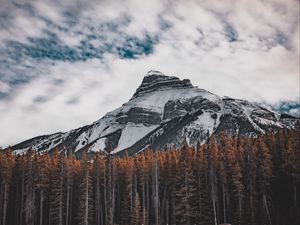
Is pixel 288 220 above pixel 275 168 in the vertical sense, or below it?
below

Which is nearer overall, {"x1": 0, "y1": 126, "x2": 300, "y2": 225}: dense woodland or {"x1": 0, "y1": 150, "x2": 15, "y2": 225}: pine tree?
{"x1": 0, "y1": 126, "x2": 300, "y2": 225}: dense woodland

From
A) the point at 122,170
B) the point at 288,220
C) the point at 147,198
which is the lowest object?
the point at 288,220

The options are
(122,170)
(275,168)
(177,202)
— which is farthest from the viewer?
(122,170)

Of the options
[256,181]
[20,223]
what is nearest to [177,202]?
[256,181]

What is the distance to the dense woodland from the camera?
6569cm

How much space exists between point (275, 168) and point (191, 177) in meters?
15.9

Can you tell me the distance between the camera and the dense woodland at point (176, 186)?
65.7m

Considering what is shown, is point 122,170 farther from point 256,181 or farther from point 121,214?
point 256,181

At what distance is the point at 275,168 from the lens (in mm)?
67688

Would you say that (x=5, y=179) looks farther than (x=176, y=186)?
No

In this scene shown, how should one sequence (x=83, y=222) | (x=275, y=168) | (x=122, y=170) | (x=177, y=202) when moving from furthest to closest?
1. (x=122, y=170)
2. (x=177, y=202)
3. (x=83, y=222)
4. (x=275, y=168)

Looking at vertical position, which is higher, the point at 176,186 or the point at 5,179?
the point at 5,179

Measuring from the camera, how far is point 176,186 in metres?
77.6

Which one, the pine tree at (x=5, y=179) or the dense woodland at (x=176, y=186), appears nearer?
the dense woodland at (x=176, y=186)
